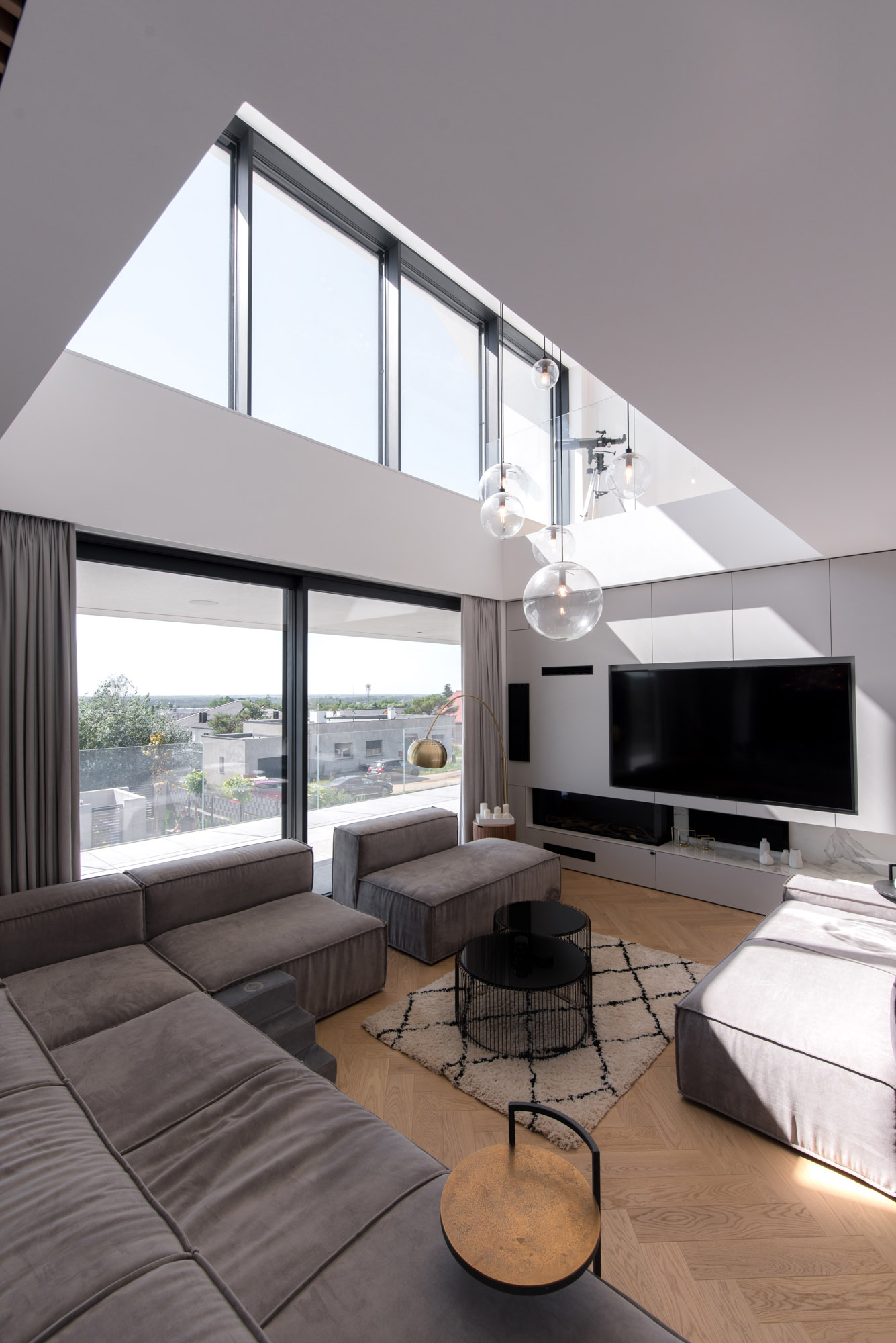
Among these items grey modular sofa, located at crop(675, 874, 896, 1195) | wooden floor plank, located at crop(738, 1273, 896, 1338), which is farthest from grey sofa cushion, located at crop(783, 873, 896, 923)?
wooden floor plank, located at crop(738, 1273, 896, 1338)

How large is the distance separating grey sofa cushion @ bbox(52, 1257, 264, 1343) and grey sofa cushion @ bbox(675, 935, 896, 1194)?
5.85 ft

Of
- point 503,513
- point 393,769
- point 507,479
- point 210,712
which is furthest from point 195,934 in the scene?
point 507,479

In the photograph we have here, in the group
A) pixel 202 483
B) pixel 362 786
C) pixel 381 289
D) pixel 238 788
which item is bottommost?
pixel 362 786

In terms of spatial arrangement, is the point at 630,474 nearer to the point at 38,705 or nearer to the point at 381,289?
the point at 38,705

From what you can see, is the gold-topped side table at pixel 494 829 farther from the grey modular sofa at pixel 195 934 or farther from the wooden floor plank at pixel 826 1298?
the wooden floor plank at pixel 826 1298

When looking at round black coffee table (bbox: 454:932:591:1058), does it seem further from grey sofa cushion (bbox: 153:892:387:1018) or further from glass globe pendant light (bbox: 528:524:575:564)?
glass globe pendant light (bbox: 528:524:575:564)

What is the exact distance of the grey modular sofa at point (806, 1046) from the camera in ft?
6.31

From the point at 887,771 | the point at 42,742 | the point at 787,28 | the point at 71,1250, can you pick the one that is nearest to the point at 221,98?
the point at 787,28

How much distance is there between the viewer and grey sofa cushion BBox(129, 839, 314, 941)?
286cm

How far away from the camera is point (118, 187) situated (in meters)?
0.99

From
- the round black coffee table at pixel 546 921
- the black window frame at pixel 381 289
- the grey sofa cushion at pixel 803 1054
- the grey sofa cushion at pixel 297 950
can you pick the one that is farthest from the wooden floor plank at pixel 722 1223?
the black window frame at pixel 381 289

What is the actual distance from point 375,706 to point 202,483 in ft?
6.48

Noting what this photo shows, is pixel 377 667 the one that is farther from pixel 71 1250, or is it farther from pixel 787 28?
pixel 787 28

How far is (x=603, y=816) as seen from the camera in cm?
510
